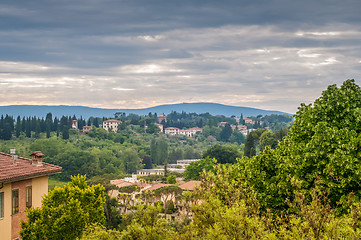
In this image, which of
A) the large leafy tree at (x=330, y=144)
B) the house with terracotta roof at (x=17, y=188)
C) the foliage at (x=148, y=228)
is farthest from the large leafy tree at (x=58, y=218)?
the large leafy tree at (x=330, y=144)

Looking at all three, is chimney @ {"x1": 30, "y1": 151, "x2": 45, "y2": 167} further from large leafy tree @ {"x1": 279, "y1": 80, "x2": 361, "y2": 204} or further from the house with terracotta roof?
large leafy tree @ {"x1": 279, "y1": 80, "x2": 361, "y2": 204}

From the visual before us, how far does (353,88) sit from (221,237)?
10.7 m

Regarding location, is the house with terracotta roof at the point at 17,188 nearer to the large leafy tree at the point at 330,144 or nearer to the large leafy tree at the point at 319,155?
the large leafy tree at the point at 319,155

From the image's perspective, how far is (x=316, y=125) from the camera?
14.6 metres

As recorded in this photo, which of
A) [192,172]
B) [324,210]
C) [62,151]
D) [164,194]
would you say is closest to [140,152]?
[62,151]

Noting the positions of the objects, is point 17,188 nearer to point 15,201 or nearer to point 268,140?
point 15,201

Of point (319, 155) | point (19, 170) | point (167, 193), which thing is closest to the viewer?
point (319, 155)

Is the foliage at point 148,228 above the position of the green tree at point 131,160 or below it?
above

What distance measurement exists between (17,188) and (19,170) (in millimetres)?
631

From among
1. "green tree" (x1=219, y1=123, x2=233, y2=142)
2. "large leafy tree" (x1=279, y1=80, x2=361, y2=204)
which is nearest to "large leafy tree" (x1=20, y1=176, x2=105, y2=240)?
"large leafy tree" (x1=279, y1=80, x2=361, y2=204)

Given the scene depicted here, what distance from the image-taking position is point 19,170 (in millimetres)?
15031

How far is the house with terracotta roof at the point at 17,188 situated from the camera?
1418 centimetres

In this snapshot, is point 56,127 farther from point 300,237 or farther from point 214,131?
point 300,237

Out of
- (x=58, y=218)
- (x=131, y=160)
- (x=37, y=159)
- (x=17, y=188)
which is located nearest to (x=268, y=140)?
(x=131, y=160)
